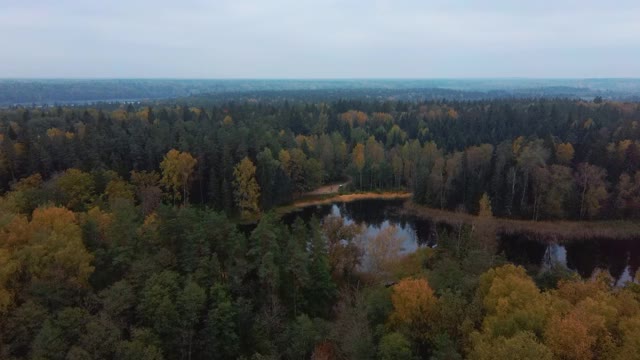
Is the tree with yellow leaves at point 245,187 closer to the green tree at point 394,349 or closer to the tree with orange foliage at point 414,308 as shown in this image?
the tree with orange foliage at point 414,308

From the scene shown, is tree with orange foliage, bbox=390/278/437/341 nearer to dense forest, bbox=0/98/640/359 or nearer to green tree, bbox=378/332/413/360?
dense forest, bbox=0/98/640/359

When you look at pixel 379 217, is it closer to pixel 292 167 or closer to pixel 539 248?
pixel 292 167

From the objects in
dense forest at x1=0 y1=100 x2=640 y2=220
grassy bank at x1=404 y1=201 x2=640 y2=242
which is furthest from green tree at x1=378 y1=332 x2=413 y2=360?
dense forest at x1=0 y1=100 x2=640 y2=220

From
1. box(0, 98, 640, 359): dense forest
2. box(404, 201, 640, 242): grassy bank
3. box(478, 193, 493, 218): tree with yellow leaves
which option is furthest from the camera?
box(478, 193, 493, 218): tree with yellow leaves

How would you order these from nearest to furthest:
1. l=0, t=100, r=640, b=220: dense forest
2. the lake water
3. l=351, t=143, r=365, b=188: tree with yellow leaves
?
the lake water → l=0, t=100, r=640, b=220: dense forest → l=351, t=143, r=365, b=188: tree with yellow leaves

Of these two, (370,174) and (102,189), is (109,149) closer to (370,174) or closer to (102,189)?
(102,189)

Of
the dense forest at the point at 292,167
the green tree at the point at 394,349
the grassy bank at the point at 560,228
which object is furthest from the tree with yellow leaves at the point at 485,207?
the green tree at the point at 394,349

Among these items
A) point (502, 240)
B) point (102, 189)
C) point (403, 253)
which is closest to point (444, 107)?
point (502, 240)
